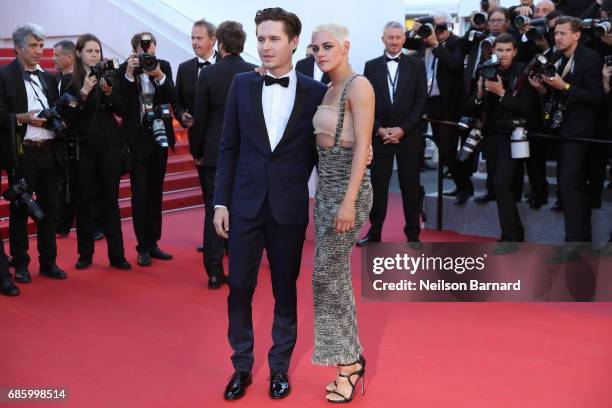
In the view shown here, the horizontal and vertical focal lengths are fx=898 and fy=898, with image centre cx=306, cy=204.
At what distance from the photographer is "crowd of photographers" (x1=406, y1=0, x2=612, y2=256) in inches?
257

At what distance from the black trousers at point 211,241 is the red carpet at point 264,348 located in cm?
16

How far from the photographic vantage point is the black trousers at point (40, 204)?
609cm

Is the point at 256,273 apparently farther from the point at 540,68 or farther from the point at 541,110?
the point at 541,110

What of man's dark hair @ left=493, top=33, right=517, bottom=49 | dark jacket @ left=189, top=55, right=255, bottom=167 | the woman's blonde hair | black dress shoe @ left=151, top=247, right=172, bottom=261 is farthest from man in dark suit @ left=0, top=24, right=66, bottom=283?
man's dark hair @ left=493, top=33, right=517, bottom=49

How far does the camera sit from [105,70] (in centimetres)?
624

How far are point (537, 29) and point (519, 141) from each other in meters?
1.07

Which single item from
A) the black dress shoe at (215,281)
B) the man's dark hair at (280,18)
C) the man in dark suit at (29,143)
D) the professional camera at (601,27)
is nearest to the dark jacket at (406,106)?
the professional camera at (601,27)

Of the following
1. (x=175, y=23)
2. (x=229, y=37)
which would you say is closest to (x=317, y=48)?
(x=229, y=37)

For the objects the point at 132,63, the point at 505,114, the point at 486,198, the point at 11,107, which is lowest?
the point at 486,198

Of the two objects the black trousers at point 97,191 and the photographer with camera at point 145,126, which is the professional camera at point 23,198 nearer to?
the black trousers at point 97,191

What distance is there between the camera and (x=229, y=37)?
236 inches

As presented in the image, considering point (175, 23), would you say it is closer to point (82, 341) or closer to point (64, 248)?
point (64, 248)

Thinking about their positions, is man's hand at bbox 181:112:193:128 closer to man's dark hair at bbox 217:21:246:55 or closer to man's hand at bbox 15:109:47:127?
man's dark hair at bbox 217:21:246:55

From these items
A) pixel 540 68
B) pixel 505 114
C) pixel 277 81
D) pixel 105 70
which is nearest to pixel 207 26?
pixel 105 70
